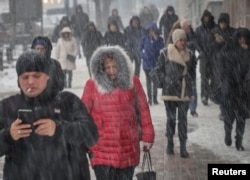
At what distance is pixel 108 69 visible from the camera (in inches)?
203

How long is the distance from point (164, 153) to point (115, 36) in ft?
21.8

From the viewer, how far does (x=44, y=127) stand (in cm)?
311

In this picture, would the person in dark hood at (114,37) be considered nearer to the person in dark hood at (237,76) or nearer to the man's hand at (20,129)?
the person in dark hood at (237,76)

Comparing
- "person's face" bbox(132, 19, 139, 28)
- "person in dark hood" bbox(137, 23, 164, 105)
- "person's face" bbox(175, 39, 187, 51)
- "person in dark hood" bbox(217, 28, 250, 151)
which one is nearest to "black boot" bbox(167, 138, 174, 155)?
"person in dark hood" bbox(217, 28, 250, 151)

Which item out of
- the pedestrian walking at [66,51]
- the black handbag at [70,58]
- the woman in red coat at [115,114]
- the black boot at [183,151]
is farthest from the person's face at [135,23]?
the woman in red coat at [115,114]

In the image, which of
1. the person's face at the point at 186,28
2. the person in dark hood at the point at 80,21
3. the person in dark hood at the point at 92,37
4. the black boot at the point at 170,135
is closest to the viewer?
the black boot at the point at 170,135

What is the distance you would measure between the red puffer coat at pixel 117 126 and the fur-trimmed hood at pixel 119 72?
2.2 inches

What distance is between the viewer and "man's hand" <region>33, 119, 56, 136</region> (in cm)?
311

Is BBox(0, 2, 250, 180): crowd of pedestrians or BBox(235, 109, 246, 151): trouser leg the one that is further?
BBox(235, 109, 246, 151): trouser leg

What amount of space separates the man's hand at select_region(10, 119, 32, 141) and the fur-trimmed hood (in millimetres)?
2049

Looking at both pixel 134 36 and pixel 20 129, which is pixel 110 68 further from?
pixel 134 36

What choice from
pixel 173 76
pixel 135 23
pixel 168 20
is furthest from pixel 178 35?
pixel 168 20

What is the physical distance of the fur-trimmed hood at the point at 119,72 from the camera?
16.7ft

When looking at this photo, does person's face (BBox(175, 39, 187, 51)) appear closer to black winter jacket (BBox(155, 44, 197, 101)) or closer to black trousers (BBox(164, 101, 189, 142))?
black winter jacket (BBox(155, 44, 197, 101))
